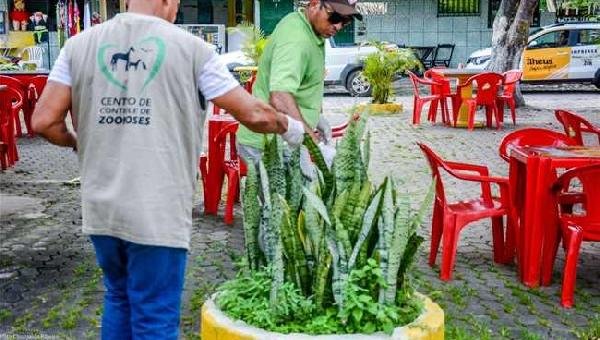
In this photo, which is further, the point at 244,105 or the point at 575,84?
the point at 575,84

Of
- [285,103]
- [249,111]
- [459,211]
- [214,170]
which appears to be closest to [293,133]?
[249,111]

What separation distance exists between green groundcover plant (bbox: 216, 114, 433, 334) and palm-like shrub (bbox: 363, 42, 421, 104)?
1434cm

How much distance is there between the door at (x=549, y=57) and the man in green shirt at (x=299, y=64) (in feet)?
65.4

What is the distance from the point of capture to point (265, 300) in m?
3.84

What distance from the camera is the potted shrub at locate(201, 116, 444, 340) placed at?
145 inches

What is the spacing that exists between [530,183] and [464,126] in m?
10.6

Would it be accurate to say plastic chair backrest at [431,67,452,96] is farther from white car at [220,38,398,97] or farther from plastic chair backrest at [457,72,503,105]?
white car at [220,38,398,97]

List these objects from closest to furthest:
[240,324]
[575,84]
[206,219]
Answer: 1. [240,324]
2. [206,219]
3. [575,84]

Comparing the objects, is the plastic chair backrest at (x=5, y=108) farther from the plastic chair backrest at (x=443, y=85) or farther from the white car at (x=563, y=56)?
the white car at (x=563, y=56)

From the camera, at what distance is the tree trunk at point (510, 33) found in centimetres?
1823

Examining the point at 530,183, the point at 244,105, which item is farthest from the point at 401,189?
the point at 244,105

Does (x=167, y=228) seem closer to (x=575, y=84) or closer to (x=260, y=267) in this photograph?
(x=260, y=267)

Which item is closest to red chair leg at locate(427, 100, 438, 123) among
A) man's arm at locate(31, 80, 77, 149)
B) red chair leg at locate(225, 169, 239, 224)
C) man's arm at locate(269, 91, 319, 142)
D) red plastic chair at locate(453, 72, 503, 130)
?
red plastic chair at locate(453, 72, 503, 130)

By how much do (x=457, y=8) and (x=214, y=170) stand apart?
23.0 m
